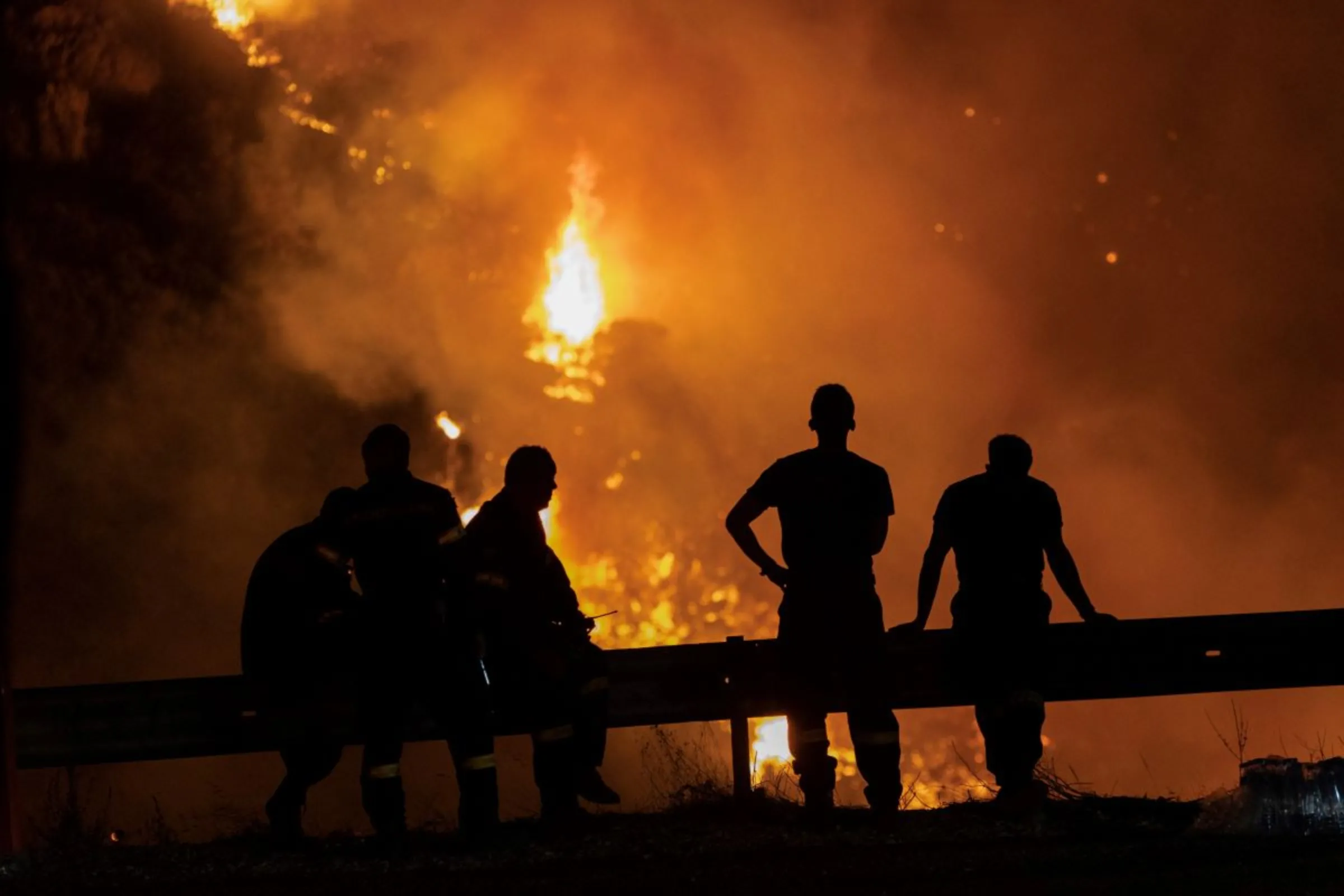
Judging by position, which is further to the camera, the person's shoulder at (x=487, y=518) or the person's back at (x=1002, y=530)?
the person's back at (x=1002, y=530)

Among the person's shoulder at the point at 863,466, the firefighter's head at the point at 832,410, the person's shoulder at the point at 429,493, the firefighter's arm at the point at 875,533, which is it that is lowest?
the firefighter's arm at the point at 875,533

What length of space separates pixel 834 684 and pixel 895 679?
18.6 inches

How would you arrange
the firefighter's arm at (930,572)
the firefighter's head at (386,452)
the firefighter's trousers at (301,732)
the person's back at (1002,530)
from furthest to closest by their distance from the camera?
the person's back at (1002,530)
the firefighter's arm at (930,572)
the firefighter's trousers at (301,732)
the firefighter's head at (386,452)

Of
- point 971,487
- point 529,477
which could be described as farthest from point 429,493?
point 971,487

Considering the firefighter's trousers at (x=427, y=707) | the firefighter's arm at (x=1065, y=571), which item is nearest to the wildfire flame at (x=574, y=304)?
the firefighter's arm at (x=1065, y=571)

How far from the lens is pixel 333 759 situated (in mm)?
7426

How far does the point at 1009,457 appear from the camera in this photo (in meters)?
7.84

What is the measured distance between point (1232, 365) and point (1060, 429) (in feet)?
10.4

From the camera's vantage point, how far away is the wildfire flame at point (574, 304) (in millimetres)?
29344

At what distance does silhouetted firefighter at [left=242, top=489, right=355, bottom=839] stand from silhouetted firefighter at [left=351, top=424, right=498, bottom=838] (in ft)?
0.97

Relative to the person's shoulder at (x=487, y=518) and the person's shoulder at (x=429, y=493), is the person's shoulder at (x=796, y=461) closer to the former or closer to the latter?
the person's shoulder at (x=487, y=518)

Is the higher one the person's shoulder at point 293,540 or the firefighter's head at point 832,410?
the firefighter's head at point 832,410

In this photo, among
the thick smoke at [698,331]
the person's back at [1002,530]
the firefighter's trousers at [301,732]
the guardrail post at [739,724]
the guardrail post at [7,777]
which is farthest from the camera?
the thick smoke at [698,331]

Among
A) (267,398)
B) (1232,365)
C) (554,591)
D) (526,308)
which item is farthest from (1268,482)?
(554,591)
